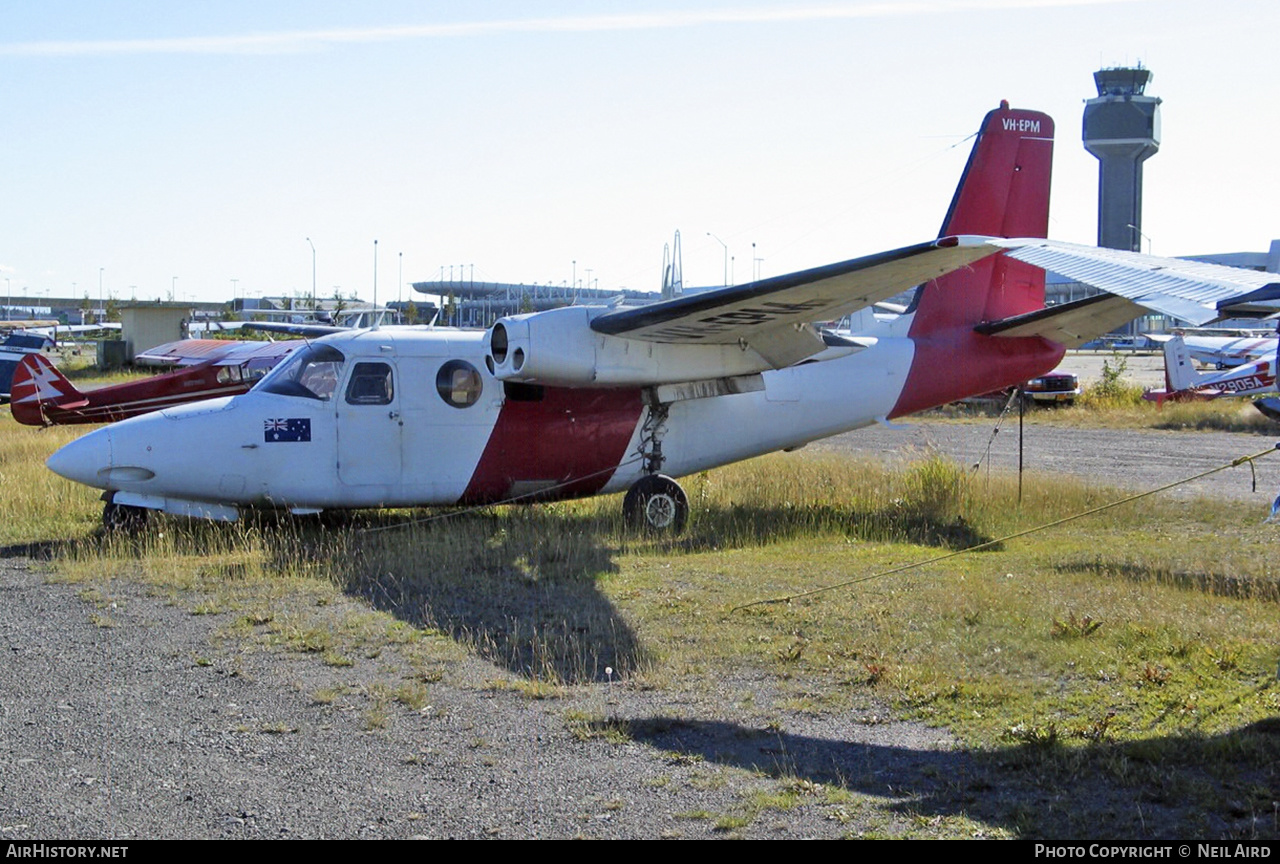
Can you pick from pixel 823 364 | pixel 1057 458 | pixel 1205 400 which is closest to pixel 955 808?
pixel 823 364

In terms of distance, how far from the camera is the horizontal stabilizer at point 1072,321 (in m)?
13.4

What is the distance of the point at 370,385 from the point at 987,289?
7.56 m

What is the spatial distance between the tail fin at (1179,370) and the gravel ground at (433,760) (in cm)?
2744

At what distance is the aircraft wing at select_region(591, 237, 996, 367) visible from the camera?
31.9 feet

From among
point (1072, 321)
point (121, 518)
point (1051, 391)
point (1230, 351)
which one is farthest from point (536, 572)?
point (1230, 351)

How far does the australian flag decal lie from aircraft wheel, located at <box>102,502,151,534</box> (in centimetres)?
146

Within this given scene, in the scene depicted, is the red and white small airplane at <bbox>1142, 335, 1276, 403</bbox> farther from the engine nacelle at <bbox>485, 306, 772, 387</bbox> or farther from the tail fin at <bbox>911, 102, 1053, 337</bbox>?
the engine nacelle at <bbox>485, 306, 772, 387</bbox>

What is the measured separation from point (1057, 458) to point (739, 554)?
11.7 m

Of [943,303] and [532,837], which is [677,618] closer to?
[532,837]

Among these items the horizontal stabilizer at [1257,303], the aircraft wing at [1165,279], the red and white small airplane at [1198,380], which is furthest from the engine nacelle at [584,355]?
the red and white small airplane at [1198,380]

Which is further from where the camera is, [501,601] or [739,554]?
[739,554]

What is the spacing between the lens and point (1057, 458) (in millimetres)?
21516

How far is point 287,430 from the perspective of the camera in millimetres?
12125

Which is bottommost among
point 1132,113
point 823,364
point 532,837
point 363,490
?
point 532,837
